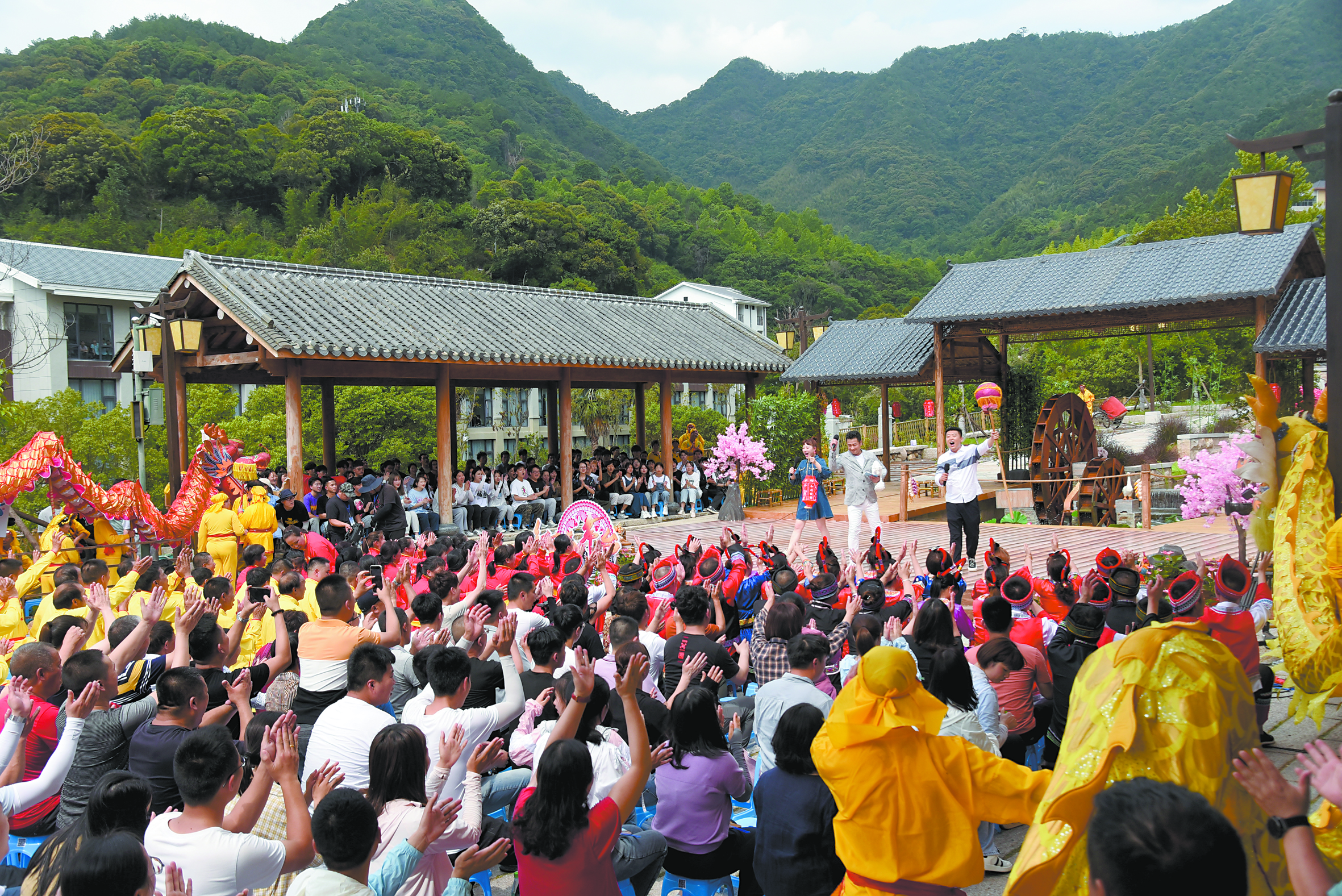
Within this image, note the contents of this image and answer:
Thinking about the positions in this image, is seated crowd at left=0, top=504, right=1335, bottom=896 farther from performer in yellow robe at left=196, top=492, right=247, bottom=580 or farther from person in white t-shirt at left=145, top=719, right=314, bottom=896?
performer in yellow robe at left=196, top=492, right=247, bottom=580

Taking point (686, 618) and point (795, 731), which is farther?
point (686, 618)

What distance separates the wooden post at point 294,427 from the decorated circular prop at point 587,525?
4003 mm

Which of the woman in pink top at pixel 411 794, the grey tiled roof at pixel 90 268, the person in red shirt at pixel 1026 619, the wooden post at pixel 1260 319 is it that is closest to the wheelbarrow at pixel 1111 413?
the wooden post at pixel 1260 319

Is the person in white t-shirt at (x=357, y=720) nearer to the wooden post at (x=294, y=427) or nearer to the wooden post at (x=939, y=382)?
the wooden post at (x=294, y=427)

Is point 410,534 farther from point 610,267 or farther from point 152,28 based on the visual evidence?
point 152,28

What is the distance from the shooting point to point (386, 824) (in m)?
2.83

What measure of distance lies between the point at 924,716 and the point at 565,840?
109 cm

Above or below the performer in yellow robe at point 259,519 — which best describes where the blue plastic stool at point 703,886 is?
below

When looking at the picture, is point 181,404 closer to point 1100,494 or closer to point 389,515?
point 389,515

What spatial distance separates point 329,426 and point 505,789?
1321cm

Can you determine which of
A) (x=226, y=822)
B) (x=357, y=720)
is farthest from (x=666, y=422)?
(x=226, y=822)

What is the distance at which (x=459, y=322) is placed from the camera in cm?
1445

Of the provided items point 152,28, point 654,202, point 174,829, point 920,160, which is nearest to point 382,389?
point 174,829

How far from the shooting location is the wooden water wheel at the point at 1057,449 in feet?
52.8
